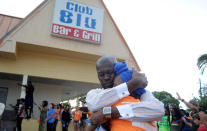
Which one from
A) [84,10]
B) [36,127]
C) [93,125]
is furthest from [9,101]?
[93,125]

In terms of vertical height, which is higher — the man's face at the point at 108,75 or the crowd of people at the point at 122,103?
the man's face at the point at 108,75

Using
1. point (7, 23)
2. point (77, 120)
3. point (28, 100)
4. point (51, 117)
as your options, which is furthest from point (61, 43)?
point (77, 120)

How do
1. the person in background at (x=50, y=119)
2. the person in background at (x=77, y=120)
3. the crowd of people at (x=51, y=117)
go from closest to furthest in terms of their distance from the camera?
the crowd of people at (x=51, y=117) < the person in background at (x=50, y=119) < the person in background at (x=77, y=120)

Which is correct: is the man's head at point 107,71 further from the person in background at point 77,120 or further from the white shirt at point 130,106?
the person in background at point 77,120

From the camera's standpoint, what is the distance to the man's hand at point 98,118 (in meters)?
1.41

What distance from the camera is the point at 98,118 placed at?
56.0 inches

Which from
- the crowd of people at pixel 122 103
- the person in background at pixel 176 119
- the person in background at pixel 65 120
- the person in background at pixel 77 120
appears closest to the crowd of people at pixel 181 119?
the person in background at pixel 176 119

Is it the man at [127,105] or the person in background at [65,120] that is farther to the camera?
the person in background at [65,120]

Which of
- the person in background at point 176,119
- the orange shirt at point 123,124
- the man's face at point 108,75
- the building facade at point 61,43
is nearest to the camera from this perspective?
the orange shirt at point 123,124

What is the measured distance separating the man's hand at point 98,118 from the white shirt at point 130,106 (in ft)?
0.13

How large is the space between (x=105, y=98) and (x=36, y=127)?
932 centimetres

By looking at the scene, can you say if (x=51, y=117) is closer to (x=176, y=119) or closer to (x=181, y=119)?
(x=176, y=119)

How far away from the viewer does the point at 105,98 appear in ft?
4.64

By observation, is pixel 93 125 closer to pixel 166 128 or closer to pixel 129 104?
pixel 129 104
